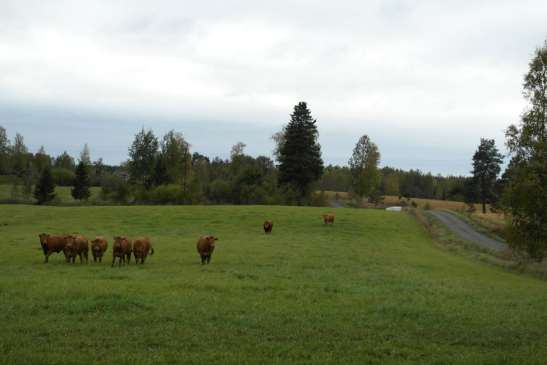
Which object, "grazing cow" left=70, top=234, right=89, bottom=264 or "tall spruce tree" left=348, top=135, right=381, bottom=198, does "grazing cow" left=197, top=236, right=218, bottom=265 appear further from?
"tall spruce tree" left=348, top=135, right=381, bottom=198

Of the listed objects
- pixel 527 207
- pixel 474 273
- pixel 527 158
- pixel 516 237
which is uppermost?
pixel 527 158

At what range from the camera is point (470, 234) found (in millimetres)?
53219

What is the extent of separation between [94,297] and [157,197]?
2847 inches

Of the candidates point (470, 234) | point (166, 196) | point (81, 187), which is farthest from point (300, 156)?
point (81, 187)

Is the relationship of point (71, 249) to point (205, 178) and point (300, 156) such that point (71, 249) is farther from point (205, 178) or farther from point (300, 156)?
point (205, 178)

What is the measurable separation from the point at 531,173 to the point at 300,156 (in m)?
57.8

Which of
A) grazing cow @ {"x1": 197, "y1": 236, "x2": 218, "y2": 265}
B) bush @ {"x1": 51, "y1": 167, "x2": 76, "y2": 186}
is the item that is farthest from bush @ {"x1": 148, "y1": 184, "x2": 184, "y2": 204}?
grazing cow @ {"x1": 197, "y1": 236, "x2": 218, "y2": 265}

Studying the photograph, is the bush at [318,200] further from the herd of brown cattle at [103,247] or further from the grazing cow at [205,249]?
the herd of brown cattle at [103,247]

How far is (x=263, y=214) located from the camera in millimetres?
55594

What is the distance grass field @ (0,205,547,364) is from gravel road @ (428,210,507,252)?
51.2 ft

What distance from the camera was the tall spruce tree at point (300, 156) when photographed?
82.7 meters

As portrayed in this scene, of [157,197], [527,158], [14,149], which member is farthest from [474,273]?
[14,149]

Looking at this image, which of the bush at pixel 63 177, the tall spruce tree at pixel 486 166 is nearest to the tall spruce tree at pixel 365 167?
the tall spruce tree at pixel 486 166

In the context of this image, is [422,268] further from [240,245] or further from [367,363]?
[367,363]
